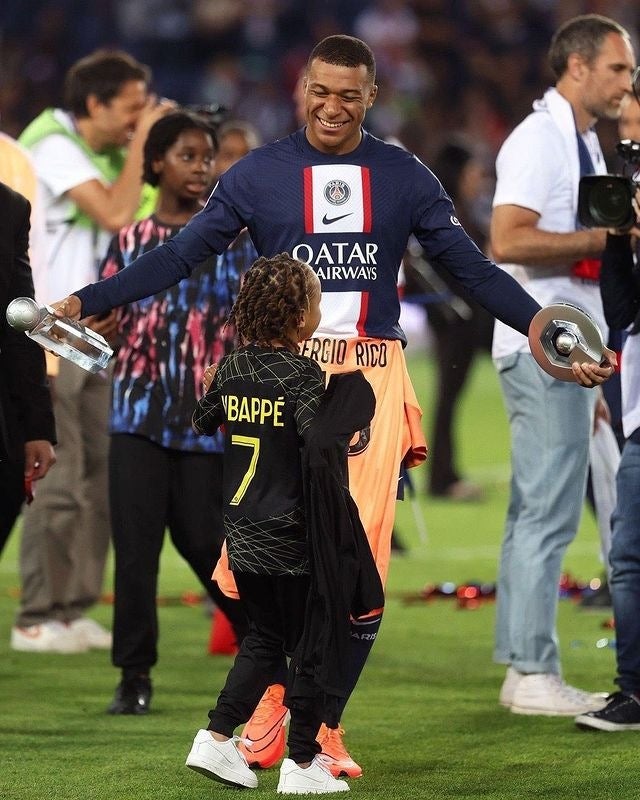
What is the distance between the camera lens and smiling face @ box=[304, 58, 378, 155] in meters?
4.65

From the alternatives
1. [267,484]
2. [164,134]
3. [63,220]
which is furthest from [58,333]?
[63,220]

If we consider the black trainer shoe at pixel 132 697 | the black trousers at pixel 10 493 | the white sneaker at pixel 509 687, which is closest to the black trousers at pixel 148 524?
the black trainer shoe at pixel 132 697

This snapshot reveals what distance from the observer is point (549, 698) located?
18.6 ft

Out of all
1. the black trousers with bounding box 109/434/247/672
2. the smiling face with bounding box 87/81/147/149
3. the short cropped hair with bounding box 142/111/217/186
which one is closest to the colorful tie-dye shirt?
the black trousers with bounding box 109/434/247/672

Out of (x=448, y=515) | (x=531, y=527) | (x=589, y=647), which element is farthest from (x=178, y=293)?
(x=448, y=515)

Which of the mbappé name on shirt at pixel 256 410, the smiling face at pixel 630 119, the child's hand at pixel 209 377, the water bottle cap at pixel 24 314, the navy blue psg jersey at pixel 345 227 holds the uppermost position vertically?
the smiling face at pixel 630 119

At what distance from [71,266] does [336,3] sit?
599 inches

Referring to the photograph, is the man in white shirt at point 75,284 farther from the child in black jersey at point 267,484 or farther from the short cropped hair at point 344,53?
the child in black jersey at point 267,484

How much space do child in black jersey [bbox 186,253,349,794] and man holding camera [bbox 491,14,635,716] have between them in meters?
1.44

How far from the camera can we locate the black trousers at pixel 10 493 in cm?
522

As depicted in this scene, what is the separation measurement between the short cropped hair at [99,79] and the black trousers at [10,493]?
259cm

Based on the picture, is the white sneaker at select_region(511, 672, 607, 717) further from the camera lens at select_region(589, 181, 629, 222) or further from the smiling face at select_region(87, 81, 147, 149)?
the smiling face at select_region(87, 81, 147, 149)

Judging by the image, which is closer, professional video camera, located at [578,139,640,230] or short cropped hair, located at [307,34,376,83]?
short cropped hair, located at [307,34,376,83]

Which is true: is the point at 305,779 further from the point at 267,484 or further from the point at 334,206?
the point at 334,206
